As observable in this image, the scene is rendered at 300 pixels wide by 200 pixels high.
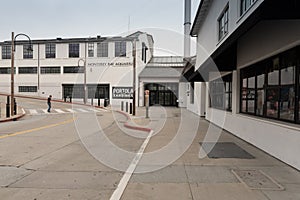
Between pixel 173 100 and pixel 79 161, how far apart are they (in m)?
34.5

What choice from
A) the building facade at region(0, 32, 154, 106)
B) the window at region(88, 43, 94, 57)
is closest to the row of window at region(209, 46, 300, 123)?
the building facade at region(0, 32, 154, 106)

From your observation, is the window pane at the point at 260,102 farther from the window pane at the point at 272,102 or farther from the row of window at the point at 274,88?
the window pane at the point at 272,102

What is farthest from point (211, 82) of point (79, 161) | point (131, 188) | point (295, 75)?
point (131, 188)

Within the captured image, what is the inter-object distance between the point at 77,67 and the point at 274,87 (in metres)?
36.7

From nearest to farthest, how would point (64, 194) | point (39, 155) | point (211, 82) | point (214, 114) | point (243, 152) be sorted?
1. point (64, 194)
2. point (39, 155)
3. point (243, 152)
4. point (214, 114)
5. point (211, 82)

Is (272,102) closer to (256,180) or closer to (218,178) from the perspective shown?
(256,180)

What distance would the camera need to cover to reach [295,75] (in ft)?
21.1

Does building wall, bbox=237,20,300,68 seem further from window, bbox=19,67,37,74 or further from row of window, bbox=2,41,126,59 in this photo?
window, bbox=19,67,37,74

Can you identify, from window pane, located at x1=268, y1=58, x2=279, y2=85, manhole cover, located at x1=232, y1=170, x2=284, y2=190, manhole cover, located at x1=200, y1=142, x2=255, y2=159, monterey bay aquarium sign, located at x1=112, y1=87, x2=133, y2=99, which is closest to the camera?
manhole cover, located at x1=232, y1=170, x2=284, y2=190

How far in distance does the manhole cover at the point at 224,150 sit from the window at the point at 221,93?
396cm

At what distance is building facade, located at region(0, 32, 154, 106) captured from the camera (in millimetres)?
38844

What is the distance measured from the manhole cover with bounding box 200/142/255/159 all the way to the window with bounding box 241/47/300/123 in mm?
1397

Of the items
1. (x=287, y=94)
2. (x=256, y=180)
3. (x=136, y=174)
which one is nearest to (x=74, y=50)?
(x=287, y=94)

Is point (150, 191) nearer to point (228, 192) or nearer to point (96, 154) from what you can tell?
point (228, 192)
